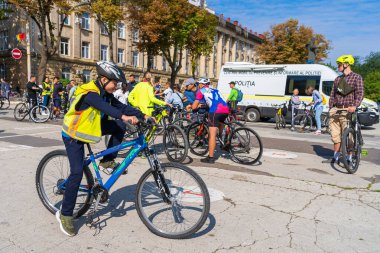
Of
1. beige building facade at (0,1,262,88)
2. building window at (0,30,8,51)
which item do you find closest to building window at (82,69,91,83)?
beige building facade at (0,1,262,88)

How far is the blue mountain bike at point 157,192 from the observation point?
3.11 metres

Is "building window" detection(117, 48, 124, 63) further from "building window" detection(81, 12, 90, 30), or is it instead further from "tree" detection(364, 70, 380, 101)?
"tree" detection(364, 70, 380, 101)

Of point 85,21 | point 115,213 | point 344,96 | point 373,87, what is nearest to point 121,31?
point 85,21

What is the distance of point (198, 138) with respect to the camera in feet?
23.7

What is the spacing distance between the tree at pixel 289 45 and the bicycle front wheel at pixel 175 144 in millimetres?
37929

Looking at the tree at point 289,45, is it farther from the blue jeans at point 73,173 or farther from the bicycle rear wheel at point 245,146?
the blue jeans at point 73,173

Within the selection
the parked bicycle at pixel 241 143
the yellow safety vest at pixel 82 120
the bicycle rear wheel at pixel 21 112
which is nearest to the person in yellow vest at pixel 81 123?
the yellow safety vest at pixel 82 120

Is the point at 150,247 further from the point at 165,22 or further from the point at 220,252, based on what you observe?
the point at 165,22

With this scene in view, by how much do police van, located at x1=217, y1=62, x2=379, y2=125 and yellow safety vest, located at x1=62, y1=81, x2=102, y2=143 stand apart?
13.4m

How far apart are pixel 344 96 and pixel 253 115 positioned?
1101 centimetres

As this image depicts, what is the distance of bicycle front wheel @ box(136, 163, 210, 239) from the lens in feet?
10.1

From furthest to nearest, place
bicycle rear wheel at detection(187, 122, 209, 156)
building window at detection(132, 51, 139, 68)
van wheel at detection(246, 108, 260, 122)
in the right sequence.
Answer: building window at detection(132, 51, 139, 68)
van wheel at detection(246, 108, 260, 122)
bicycle rear wheel at detection(187, 122, 209, 156)

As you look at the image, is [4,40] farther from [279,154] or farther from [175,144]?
[279,154]

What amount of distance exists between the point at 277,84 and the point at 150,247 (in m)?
14.5
